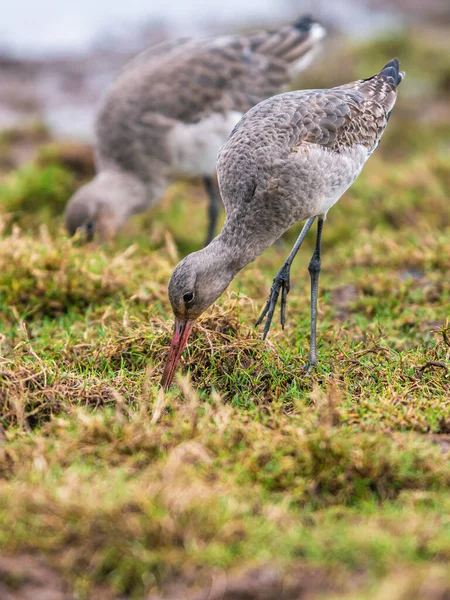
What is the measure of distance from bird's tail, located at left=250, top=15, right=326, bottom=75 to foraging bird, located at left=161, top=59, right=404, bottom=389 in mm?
3378

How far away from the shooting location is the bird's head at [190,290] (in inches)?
176

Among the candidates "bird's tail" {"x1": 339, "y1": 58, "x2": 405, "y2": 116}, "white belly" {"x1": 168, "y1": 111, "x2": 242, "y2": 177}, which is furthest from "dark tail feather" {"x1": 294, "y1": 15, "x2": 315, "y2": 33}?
"bird's tail" {"x1": 339, "y1": 58, "x2": 405, "y2": 116}

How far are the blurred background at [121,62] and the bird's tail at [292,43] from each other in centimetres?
165

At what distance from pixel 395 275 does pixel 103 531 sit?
13.1ft

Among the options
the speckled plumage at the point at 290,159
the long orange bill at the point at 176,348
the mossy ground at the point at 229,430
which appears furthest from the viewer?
the speckled plumage at the point at 290,159

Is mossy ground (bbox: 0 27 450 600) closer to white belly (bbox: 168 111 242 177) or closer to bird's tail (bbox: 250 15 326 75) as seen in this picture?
white belly (bbox: 168 111 242 177)

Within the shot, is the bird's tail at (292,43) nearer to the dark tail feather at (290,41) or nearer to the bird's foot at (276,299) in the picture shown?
the dark tail feather at (290,41)

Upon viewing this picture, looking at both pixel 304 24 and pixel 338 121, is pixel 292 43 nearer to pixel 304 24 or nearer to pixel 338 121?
pixel 304 24

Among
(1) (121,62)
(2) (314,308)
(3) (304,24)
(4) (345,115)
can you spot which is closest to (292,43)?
(3) (304,24)

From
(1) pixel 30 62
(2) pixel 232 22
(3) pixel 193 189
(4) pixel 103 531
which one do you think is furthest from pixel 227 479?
(2) pixel 232 22

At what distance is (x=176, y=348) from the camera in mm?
4539

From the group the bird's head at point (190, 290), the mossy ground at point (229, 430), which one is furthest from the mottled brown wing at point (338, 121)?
the mossy ground at point (229, 430)

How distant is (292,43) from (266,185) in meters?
4.23

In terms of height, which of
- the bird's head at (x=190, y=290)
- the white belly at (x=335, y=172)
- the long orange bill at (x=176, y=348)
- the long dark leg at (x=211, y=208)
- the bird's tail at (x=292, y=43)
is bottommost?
the long dark leg at (x=211, y=208)
